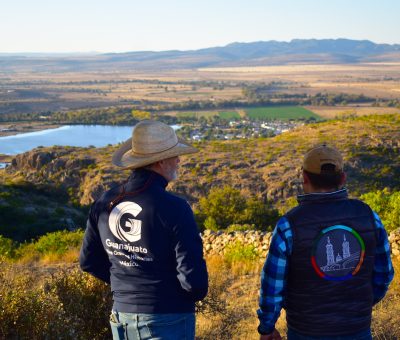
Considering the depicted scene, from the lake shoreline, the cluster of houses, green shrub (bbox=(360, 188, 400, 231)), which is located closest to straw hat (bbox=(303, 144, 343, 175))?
green shrub (bbox=(360, 188, 400, 231))

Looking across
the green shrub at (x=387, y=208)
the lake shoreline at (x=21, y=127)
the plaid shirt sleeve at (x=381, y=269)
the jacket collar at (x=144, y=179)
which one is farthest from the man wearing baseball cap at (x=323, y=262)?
the lake shoreline at (x=21, y=127)

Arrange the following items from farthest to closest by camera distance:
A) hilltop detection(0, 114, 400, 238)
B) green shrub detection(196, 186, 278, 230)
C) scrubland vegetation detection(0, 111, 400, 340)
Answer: hilltop detection(0, 114, 400, 238) → green shrub detection(196, 186, 278, 230) → scrubland vegetation detection(0, 111, 400, 340)

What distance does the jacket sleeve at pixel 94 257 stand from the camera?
2.98m

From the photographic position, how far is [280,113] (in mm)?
84750

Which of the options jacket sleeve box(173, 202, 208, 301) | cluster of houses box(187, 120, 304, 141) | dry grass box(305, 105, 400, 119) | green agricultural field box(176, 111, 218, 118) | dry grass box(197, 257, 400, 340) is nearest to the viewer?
jacket sleeve box(173, 202, 208, 301)

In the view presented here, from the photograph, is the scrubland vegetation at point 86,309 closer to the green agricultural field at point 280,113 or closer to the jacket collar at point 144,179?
the jacket collar at point 144,179

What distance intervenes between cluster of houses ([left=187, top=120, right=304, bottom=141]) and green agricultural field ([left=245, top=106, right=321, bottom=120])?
636 cm

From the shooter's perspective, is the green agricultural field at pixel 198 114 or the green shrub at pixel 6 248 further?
the green agricultural field at pixel 198 114

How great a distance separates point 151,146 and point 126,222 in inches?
19.0

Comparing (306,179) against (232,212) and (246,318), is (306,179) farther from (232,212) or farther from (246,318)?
(232,212)

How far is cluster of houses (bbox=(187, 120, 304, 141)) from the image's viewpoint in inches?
2205

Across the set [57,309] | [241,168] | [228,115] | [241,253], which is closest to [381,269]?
[57,309]

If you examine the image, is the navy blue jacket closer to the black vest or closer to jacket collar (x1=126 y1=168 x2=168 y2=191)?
Result: jacket collar (x1=126 y1=168 x2=168 y2=191)

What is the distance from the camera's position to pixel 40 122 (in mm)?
77375
